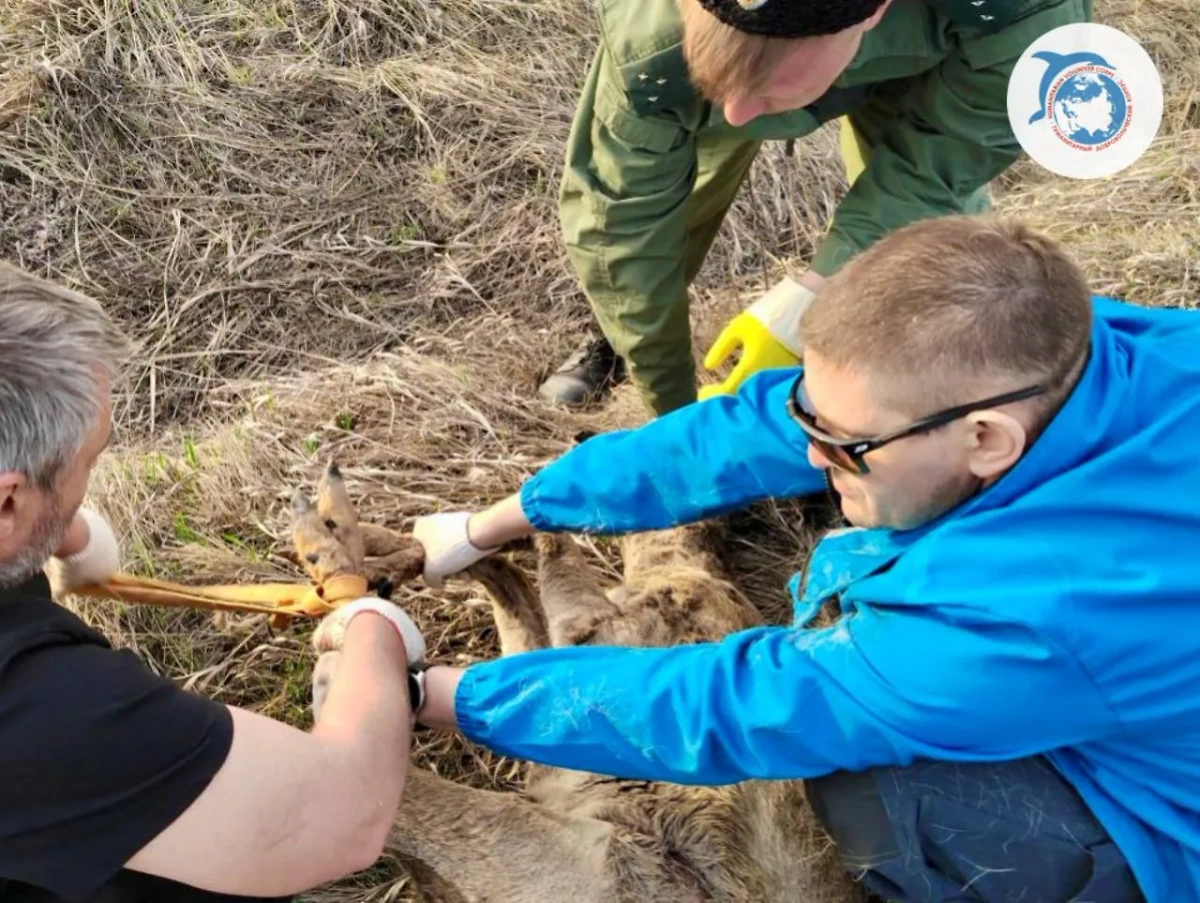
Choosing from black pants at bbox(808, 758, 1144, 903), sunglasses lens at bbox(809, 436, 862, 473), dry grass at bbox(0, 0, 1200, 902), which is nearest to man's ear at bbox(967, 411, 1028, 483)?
sunglasses lens at bbox(809, 436, 862, 473)

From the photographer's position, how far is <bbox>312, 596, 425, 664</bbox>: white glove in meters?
2.78

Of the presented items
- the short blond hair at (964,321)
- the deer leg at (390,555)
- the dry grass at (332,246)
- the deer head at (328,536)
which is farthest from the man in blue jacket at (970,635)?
the dry grass at (332,246)

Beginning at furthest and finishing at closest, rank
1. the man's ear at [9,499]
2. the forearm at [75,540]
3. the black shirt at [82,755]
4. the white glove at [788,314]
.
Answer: the white glove at [788,314] < the forearm at [75,540] < the man's ear at [9,499] < the black shirt at [82,755]

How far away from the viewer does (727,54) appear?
2412mm

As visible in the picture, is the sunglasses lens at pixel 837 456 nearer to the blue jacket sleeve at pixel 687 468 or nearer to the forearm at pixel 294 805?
the blue jacket sleeve at pixel 687 468

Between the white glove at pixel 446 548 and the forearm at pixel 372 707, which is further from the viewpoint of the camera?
the white glove at pixel 446 548

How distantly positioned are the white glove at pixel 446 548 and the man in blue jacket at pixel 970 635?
26.2 inches

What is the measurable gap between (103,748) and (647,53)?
219cm

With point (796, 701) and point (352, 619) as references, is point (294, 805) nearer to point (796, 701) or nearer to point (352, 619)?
point (352, 619)

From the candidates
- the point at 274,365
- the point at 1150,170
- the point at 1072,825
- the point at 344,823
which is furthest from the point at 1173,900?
the point at 1150,170

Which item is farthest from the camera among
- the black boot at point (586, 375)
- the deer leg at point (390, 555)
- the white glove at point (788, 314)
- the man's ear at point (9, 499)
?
the black boot at point (586, 375)

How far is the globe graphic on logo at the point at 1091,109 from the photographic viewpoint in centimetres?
294

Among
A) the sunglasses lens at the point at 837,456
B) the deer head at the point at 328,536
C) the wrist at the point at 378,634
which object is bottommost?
the wrist at the point at 378,634

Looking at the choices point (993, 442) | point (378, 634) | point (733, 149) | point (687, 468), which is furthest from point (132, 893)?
point (733, 149)
